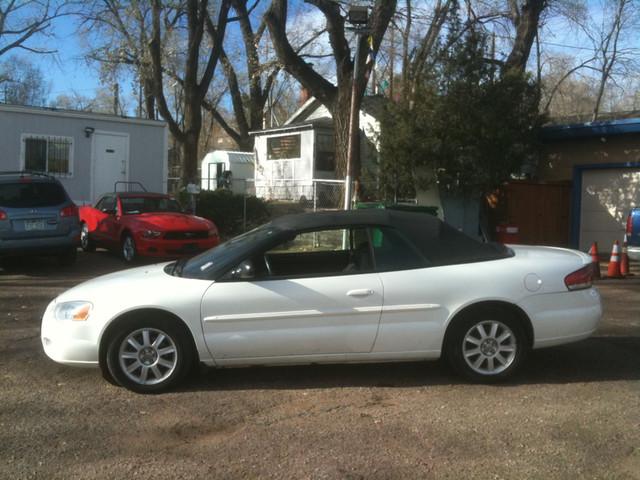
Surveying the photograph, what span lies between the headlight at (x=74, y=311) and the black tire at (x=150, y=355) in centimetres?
30

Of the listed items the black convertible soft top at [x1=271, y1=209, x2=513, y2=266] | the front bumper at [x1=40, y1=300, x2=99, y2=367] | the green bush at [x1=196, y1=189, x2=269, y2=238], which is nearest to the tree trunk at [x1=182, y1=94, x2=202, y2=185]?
the green bush at [x1=196, y1=189, x2=269, y2=238]

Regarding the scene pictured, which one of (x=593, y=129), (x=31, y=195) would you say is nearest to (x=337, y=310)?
(x=31, y=195)

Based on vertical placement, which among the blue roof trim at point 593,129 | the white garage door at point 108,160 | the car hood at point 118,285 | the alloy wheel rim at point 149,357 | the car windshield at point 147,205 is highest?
the blue roof trim at point 593,129

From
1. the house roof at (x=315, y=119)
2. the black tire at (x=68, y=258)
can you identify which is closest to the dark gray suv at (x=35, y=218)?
the black tire at (x=68, y=258)

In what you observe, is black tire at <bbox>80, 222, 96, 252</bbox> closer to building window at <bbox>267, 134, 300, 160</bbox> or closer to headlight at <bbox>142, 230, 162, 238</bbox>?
headlight at <bbox>142, 230, 162, 238</bbox>

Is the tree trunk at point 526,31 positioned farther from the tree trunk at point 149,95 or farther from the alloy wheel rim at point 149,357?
the tree trunk at point 149,95

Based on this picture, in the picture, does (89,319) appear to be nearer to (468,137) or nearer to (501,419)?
(501,419)

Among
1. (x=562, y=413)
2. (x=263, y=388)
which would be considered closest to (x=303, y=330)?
(x=263, y=388)

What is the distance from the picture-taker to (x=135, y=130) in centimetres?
1819

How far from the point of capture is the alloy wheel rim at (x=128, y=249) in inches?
504

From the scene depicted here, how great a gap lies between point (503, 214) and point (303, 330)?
1127cm

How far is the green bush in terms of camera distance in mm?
18672

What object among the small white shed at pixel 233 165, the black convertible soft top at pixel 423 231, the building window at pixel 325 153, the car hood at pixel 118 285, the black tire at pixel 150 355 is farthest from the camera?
the small white shed at pixel 233 165

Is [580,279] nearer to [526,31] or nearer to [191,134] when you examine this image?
[526,31]
